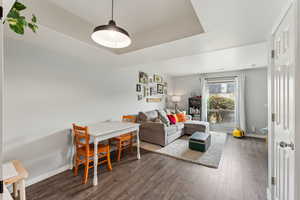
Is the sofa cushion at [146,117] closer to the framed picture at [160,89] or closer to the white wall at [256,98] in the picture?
the framed picture at [160,89]

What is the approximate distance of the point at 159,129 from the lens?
3527 mm

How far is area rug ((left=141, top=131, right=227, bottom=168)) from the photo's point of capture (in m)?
2.66

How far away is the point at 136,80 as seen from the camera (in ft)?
13.8

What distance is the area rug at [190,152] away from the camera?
8.72 feet

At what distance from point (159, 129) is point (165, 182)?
5.17 ft

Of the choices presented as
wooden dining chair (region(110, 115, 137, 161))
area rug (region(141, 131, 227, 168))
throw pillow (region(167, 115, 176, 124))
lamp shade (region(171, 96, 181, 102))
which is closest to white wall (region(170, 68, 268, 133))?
area rug (region(141, 131, 227, 168))

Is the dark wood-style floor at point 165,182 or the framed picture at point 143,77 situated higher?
the framed picture at point 143,77

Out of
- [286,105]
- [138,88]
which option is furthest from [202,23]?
[138,88]

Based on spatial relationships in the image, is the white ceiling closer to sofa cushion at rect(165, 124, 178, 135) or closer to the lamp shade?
sofa cushion at rect(165, 124, 178, 135)

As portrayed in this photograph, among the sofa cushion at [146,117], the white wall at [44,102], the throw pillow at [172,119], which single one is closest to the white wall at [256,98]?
the throw pillow at [172,119]

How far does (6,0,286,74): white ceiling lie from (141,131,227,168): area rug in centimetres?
223

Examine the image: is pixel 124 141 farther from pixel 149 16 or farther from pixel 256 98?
pixel 256 98

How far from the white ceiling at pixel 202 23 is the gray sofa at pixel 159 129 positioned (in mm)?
2086

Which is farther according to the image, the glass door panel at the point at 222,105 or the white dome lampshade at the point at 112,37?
the glass door panel at the point at 222,105
